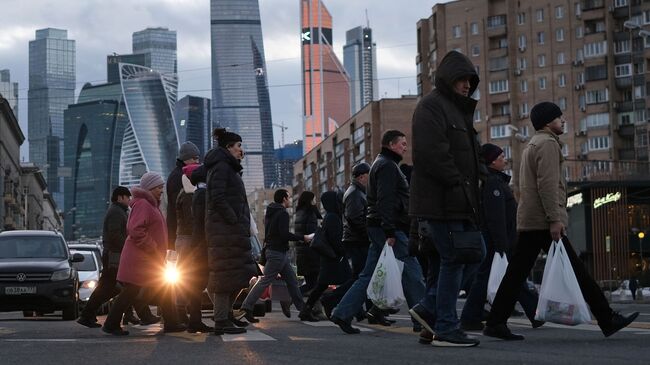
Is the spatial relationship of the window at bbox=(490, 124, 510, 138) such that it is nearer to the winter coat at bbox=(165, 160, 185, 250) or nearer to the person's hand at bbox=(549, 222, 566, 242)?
the winter coat at bbox=(165, 160, 185, 250)

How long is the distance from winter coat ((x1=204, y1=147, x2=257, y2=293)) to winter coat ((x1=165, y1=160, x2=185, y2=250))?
2.17 m

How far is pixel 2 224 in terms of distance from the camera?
127 m

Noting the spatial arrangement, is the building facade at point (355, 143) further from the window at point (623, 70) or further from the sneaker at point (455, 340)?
the sneaker at point (455, 340)

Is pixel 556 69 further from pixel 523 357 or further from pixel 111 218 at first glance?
pixel 523 357

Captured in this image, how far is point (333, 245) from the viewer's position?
15.6 m

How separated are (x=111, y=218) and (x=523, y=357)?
912 centimetres

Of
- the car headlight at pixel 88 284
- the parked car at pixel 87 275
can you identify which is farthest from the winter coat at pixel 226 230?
the car headlight at pixel 88 284

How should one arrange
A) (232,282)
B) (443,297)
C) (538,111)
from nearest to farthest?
(443,297) < (538,111) < (232,282)

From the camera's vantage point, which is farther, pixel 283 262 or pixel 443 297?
pixel 283 262

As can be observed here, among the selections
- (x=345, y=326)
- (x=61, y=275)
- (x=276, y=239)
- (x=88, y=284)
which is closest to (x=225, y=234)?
(x=345, y=326)

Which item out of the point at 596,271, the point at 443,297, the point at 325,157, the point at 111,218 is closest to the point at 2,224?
the point at 325,157

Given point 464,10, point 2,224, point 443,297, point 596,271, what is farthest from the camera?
point 2,224

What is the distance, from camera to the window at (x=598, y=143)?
3725 inches

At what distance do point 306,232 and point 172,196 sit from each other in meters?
3.27
